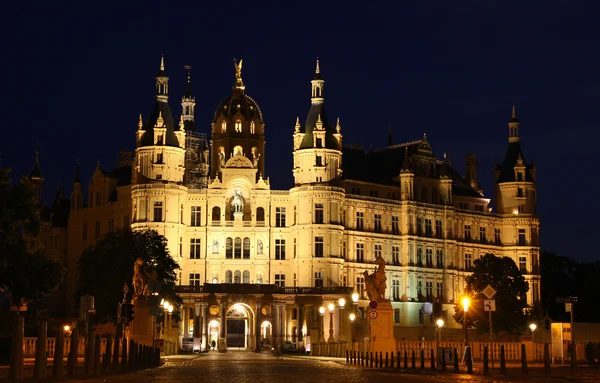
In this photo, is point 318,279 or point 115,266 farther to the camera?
point 318,279

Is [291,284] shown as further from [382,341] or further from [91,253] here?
[382,341]

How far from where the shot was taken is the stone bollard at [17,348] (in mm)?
27125

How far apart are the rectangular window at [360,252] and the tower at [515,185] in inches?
857

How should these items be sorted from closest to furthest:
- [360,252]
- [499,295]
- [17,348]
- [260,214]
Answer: [17,348], [499,295], [260,214], [360,252]

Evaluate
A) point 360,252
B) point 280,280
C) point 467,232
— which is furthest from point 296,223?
point 467,232

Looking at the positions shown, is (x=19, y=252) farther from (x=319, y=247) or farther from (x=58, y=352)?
(x=319, y=247)

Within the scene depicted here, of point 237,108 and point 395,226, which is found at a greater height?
point 237,108

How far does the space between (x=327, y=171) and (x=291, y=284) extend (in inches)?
457

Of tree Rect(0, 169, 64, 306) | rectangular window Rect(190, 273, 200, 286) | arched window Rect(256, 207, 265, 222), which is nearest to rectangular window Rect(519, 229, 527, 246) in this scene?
arched window Rect(256, 207, 265, 222)

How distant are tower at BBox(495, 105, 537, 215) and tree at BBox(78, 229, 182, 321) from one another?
173 ft

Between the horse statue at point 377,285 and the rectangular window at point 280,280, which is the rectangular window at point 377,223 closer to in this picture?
the rectangular window at point 280,280

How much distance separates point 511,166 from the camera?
136875mm

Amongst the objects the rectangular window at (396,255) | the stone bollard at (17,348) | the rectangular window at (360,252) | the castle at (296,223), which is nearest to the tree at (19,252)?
the stone bollard at (17,348)

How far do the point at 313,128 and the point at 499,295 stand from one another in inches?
965
